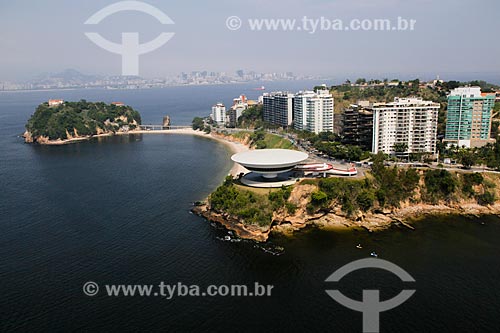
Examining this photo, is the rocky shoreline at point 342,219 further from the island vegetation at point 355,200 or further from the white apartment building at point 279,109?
the white apartment building at point 279,109

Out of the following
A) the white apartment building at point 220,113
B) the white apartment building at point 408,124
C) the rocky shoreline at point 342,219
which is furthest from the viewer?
the white apartment building at point 220,113

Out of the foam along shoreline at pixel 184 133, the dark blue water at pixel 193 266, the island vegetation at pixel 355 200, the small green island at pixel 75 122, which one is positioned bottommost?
the dark blue water at pixel 193 266

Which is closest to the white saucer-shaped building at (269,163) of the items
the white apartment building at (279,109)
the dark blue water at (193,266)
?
the dark blue water at (193,266)

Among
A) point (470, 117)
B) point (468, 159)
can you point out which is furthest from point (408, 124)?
point (470, 117)

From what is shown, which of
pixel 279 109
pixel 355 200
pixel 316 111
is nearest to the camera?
pixel 355 200

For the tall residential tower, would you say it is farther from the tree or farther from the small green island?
the small green island

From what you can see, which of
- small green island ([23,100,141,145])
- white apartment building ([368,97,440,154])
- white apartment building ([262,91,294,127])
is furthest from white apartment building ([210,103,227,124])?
white apartment building ([368,97,440,154])

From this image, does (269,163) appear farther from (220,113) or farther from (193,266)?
(220,113)

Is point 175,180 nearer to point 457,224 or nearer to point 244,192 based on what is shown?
point 244,192
